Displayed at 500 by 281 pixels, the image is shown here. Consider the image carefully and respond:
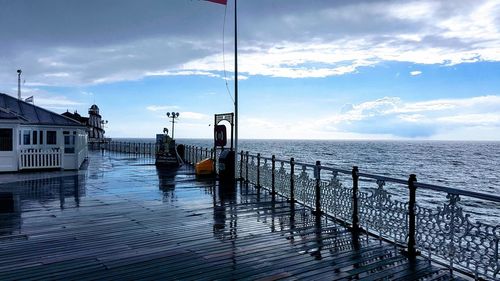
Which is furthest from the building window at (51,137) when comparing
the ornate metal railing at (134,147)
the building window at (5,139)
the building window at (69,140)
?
the ornate metal railing at (134,147)

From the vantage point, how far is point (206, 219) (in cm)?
831

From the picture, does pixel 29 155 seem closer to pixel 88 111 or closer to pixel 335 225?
pixel 335 225

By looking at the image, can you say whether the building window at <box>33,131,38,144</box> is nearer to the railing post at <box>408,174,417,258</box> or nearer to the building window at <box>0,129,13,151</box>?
the building window at <box>0,129,13,151</box>

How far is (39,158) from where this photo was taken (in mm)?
19000

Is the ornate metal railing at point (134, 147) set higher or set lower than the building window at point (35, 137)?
lower

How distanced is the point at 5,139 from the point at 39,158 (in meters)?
1.80

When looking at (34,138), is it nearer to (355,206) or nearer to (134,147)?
(134,147)

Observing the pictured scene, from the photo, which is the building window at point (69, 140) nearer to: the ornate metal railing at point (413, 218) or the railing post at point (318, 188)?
the ornate metal railing at point (413, 218)

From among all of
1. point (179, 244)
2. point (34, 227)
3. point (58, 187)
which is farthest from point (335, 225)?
point (58, 187)

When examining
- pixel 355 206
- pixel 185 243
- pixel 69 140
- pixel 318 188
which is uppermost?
pixel 69 140

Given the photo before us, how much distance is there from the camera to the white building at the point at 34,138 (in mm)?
17844

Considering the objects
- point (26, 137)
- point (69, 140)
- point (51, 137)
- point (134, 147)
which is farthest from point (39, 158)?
point (134, 147)

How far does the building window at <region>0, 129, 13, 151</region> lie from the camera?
1770 centimetres

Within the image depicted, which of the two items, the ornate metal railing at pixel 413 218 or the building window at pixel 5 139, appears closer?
the ornate metal railing at pixel 413 218
